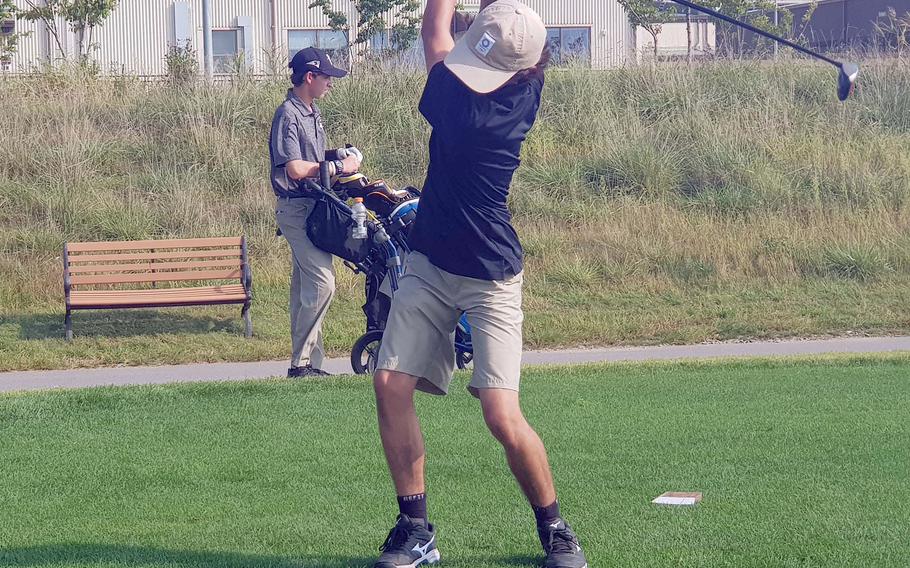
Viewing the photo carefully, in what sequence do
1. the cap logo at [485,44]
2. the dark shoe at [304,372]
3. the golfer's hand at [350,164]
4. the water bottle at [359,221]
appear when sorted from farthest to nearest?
1. the dark shoe at [304,372]
2. the golfer's hand at [350,164]
3. the water bottle at [359,221]
4. the cap logo at [485,44]

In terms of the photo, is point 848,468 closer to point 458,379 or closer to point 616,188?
point 458,379

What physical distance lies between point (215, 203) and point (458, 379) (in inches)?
272

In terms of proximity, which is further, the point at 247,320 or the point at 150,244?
the point at 150,244

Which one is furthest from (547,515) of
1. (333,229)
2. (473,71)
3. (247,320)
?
(247,320)

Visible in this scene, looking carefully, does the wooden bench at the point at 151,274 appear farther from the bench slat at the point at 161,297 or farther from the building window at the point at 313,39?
the building window at the point at 313,39

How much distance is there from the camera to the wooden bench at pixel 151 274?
10.7 metres

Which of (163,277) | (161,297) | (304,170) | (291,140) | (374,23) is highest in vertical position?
(374,23)

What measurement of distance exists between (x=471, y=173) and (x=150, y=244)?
7919 millimetres

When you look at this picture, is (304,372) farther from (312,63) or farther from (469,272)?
(469,272)

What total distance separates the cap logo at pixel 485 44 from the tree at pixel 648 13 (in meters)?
25.0

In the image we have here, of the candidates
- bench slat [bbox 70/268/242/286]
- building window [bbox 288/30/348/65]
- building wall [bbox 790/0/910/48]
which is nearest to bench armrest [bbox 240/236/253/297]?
bench slat [bbox 70/268/242/286]

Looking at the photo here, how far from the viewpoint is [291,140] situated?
862 cm

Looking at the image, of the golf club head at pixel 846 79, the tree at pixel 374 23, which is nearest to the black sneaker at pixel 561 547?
the golf club head at pixel 846 79

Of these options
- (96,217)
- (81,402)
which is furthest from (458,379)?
(96,217)
